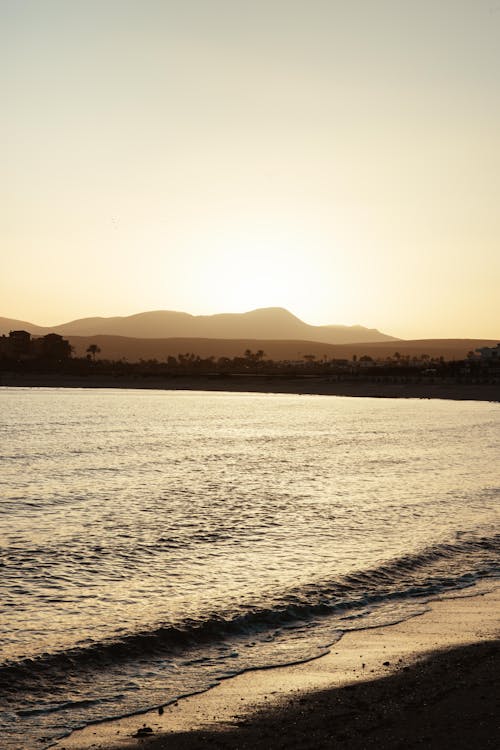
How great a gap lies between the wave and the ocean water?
4cm

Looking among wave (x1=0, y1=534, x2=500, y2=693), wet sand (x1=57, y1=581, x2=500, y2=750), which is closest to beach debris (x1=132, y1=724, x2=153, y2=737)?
wet sand (x1=57, y1=581, x2=500, y2=750)

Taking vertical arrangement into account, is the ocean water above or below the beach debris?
below

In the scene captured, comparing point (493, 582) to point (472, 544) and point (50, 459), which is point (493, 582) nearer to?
point (472, 544)

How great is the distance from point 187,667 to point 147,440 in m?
47.6

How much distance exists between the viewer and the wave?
36.7 ft

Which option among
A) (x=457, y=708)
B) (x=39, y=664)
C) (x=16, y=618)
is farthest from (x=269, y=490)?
(x=457, y=708)

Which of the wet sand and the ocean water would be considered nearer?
the wet sand

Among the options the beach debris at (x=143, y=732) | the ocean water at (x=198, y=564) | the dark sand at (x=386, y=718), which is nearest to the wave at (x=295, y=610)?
the ocean water at (x=198, y=564)

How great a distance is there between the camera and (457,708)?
8.38 meters

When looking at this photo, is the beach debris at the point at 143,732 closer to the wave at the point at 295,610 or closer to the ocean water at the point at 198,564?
the ocean water at the point at 198,564

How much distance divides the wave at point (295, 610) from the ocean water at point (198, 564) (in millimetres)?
40

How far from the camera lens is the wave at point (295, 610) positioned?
11.2m

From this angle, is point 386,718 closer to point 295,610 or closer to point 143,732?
point 143,732

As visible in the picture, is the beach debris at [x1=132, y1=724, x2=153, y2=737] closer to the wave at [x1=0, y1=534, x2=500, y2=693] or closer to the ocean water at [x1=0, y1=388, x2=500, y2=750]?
the ocean water at [x1=0, y1=388, x2=500, y2=750]
